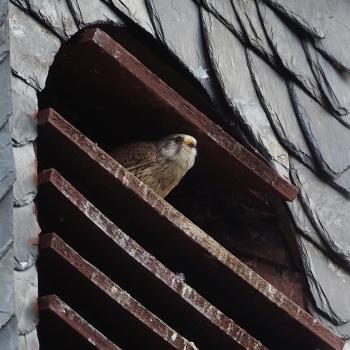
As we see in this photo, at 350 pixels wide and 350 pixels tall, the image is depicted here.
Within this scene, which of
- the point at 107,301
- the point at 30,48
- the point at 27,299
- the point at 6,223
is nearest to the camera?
the point at 6,223

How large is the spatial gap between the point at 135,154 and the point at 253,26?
87 cm

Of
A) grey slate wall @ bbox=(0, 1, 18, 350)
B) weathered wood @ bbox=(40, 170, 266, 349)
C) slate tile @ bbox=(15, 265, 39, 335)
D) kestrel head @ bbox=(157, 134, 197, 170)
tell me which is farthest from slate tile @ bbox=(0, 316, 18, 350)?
kestrel head @ bbox=(157, 134, 197, 170)

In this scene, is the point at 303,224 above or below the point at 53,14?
below

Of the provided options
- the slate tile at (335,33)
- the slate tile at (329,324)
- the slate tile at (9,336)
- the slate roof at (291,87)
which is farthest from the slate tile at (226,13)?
the slate tile at (9,336)

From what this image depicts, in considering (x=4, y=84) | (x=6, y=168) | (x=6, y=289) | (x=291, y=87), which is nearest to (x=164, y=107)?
(x=291, y=87)

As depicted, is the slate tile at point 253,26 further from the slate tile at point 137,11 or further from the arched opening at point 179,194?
the slate tile at point 137,11

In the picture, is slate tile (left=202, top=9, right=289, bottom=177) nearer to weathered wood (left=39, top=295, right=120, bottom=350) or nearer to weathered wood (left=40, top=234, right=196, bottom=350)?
weathered wood (left=40, top=234, right=196, bottom=350)

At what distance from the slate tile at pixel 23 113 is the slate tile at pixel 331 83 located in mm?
1281

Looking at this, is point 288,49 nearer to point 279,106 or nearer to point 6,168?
point 279,106

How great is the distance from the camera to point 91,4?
16.2 feet

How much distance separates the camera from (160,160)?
20.9 ft

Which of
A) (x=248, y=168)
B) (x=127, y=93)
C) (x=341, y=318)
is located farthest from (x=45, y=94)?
(x=341, y=318)

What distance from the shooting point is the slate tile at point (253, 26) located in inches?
213

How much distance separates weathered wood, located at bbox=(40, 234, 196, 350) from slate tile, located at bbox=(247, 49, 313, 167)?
0.97 metres
